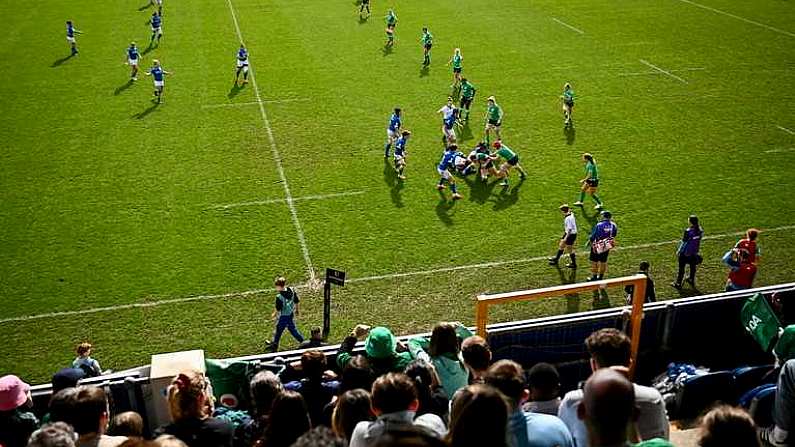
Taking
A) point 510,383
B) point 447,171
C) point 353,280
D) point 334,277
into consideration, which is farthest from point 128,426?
point 447,171

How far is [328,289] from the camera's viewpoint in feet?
37.8

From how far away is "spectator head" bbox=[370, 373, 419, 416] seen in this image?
478cm

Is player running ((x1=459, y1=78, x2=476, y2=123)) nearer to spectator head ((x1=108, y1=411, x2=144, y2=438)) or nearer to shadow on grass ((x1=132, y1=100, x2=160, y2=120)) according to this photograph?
shadow on grass ((x1=132, y1=100, x2=160, y2=120))

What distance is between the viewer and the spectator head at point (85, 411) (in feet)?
16.6

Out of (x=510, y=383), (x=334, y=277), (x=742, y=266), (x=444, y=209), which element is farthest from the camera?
(x=444, y=209)

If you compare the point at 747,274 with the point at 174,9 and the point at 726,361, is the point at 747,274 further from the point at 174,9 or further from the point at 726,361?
the point at 174,9

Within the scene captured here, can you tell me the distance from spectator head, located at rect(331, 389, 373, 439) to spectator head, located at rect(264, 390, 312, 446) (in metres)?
0.34

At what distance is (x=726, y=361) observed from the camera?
382 inches

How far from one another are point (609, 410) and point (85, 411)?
351 cm

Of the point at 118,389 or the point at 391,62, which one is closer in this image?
the point at 118,389

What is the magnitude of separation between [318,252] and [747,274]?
770 cm

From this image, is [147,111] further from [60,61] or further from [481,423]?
[481,423]

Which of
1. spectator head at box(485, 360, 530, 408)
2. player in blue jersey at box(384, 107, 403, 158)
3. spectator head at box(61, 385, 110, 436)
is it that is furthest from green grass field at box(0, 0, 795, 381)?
spectator head at box(485, 360, 530, 408)

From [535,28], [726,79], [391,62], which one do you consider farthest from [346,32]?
[726,79]
